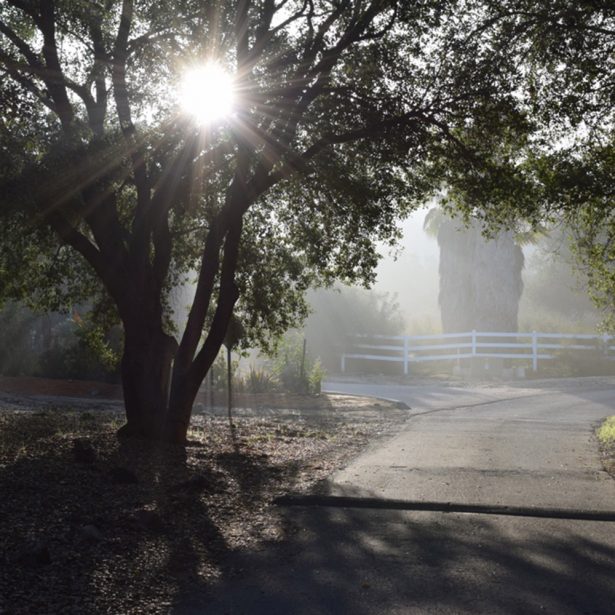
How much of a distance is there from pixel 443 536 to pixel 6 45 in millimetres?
9205

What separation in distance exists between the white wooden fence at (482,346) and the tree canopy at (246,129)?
2486 centimetres

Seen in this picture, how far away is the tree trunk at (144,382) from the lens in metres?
11.9

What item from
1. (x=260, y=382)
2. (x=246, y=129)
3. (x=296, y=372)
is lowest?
(x=260, y=382)

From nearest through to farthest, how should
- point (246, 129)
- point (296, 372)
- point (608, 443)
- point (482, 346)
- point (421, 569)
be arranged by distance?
point (421, 569) < point (246, 129) < point (608, 443) < point (296, 372) < point (482, 346)

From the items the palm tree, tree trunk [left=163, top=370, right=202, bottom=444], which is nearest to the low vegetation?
tree trunk [left=163, top=370, right=202, bottom=444]

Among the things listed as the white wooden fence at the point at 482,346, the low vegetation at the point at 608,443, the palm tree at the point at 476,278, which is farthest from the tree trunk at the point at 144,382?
the palm tree at the point at 476,278

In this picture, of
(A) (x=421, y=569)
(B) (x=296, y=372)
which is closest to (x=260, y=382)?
(B) (x=296, y=372)

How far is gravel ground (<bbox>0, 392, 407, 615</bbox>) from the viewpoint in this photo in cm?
564

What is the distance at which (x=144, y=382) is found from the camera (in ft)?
39.2

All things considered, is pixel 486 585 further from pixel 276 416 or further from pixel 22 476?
pixel 276 416

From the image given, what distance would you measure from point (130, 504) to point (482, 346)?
31422 mm

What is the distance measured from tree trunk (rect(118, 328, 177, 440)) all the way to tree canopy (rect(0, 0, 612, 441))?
2cm

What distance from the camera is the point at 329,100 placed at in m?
11.6

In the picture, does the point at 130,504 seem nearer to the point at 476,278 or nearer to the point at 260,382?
the point at 260,382
